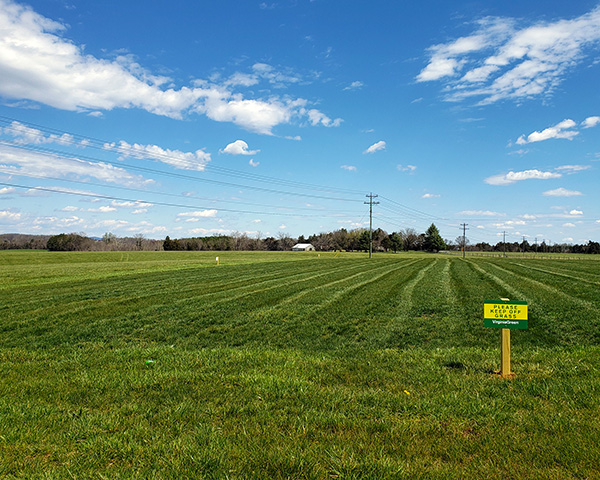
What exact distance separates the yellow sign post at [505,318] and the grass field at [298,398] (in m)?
0.36

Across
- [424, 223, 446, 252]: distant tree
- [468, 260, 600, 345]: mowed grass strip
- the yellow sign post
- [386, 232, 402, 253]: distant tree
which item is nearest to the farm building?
[386, 232, 402, 253]: distant tree

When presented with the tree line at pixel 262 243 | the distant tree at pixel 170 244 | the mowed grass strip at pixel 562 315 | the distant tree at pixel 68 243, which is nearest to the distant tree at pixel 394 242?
the tree line at pixel 262 243

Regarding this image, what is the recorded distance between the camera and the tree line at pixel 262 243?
118812mm

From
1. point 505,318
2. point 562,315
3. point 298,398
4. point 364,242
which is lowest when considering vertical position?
point 298,398

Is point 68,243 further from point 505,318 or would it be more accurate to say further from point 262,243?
point 505,318

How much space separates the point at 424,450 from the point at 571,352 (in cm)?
Answer: 541

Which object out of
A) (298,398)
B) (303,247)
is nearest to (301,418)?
(298,398)

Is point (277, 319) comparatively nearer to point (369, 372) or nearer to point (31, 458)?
point (369, 372)

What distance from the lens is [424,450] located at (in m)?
3.73

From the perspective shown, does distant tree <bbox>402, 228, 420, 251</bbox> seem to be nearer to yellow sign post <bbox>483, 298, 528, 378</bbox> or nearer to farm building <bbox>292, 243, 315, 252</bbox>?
farm building <bbox>292, 243, 315, 252</bbox>

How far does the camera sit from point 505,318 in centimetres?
588

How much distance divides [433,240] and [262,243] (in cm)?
6687

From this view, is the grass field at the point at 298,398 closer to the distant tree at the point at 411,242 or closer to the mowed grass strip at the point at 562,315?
the mowed grass strip at the point at 562,315

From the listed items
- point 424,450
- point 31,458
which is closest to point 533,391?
point 424,450
